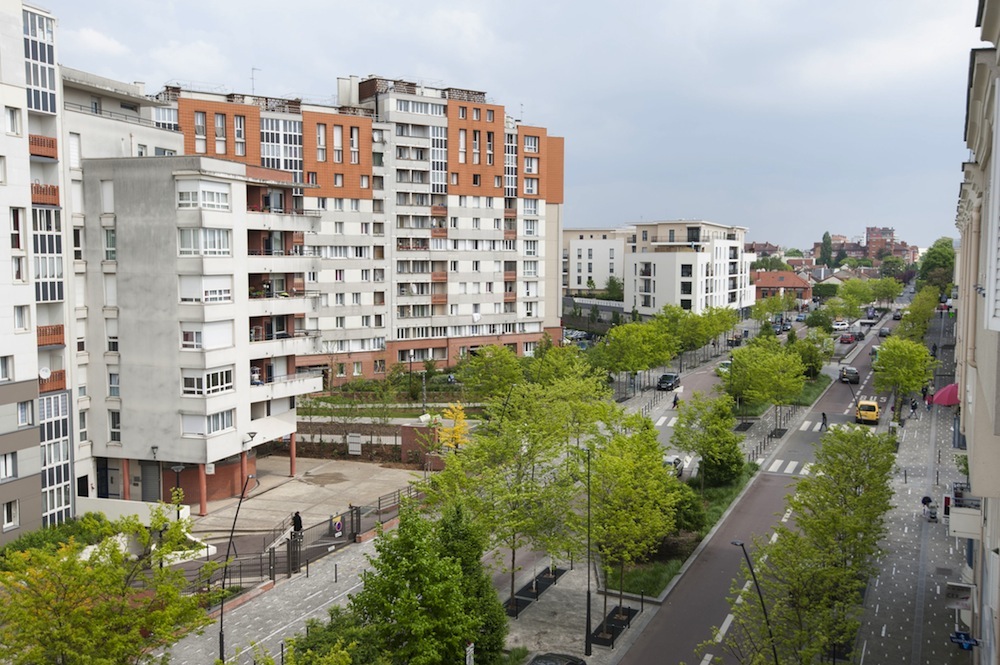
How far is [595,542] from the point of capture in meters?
33.5

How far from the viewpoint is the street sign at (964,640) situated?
88.2 ft

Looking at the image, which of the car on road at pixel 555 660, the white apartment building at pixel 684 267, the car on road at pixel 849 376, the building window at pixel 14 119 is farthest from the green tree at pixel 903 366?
the building window at pixel 14 119

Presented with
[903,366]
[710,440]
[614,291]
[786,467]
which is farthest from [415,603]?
[614,291]

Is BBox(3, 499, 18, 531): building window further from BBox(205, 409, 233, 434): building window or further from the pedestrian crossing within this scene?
the pedestrian crossing

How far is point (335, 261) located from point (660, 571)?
5105 centimetres

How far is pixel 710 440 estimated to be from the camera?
47.7 metres

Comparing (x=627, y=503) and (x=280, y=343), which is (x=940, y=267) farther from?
(x=627, y=503)

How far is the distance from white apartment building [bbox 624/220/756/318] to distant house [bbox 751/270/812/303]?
137 feet

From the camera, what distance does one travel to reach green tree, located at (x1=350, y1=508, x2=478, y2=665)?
23.8 m

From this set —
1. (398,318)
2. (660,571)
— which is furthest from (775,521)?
(398,318)

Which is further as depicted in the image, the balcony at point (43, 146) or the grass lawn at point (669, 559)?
the balcony at point (43, 146)

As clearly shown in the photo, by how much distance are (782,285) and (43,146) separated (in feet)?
504

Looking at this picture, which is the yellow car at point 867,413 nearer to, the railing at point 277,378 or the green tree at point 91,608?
the railing at point 277,378

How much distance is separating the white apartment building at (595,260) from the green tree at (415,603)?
446 feet
